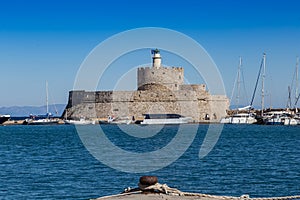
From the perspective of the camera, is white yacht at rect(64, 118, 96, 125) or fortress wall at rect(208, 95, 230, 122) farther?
fortress wall at rect(208, 95, 230, 122)

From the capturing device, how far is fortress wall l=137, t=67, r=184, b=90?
54.7m

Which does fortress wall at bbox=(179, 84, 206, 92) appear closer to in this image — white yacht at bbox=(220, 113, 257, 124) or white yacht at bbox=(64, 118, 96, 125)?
white yacht at bbox=(220, 113, 257, 124)

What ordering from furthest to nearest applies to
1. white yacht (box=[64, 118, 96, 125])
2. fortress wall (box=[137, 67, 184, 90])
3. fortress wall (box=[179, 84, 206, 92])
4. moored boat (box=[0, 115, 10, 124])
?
1. moored boat (box=[0, 115, 10, 124])
2. white yacht (box=[64, 118, 96, 125])
3. fortress wall (box=[179, 84, 206, 92])
4. fortress wall (box=[137, 67, 184, 90])

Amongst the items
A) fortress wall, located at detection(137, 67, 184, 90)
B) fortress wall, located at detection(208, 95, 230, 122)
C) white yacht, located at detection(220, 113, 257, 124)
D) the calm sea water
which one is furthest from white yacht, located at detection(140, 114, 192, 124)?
the calm sea water

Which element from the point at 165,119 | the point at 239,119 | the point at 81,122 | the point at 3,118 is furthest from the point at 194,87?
the point at 3,118

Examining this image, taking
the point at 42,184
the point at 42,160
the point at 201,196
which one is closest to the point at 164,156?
the point at 42,160

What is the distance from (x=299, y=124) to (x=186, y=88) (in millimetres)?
10741

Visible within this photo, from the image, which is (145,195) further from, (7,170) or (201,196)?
(7,170)

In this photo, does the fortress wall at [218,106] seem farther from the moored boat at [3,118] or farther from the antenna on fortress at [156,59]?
the moored boat at [3,118]

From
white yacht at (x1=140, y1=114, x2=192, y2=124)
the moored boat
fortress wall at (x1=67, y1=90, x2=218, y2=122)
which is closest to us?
white yacht at (x1=140, y1=114, x2=192, y2=124)

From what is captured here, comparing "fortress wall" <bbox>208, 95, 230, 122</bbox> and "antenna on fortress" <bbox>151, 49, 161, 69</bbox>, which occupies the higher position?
"antenna on fortress" <bbox>151, 49, 161, 69</bbox>

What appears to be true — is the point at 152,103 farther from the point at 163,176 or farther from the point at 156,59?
the point at 163,176

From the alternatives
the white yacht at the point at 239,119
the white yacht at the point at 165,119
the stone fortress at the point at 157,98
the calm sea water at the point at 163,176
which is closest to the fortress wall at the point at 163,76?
the stone fortress at the point at 157,98

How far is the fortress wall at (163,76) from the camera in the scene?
5469 centimetres
